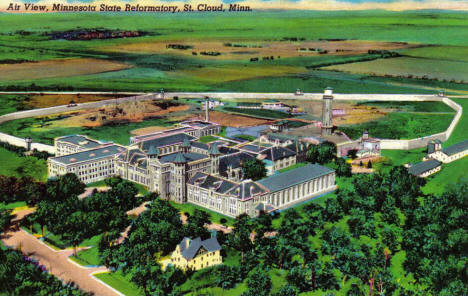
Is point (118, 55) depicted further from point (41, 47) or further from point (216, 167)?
point (216, 167)

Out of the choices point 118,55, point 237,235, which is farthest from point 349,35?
point 237,235

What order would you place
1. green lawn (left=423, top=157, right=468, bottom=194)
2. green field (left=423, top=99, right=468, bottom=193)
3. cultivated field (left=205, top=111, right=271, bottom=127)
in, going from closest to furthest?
1. green lawn (left=423, top=157, right=468, bottom=194)
2. green field (left=423, top=99, right=468, bottom=193)
3. cultivated field (left=205, top=111, right=271, bottom=127)

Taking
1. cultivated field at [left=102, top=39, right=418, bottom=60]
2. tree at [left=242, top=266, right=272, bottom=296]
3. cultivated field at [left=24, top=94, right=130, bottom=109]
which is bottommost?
tree at [left=242, top=266, right=272, bottom=296]

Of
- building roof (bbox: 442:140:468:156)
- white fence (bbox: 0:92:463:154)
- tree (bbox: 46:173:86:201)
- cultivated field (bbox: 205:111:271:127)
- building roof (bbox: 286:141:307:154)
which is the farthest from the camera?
cultivated field (bbox: 205:111:271:127)

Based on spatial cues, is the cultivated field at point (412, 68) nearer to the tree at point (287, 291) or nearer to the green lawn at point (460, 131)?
the green lawn at point (460, 131)

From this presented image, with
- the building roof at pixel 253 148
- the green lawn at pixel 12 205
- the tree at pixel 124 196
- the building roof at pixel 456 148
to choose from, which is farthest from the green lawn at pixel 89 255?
the building roof at pixel 456 148

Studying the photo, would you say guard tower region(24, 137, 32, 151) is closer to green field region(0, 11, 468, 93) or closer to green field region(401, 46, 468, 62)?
green field region(0, 11, 468, 93)

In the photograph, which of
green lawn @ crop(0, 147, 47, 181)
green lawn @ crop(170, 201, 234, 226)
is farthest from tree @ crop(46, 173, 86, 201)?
green lawn @ crop(170, 201, 234, 226)

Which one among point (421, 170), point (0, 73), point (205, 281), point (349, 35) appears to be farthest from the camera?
point (349, 35)
